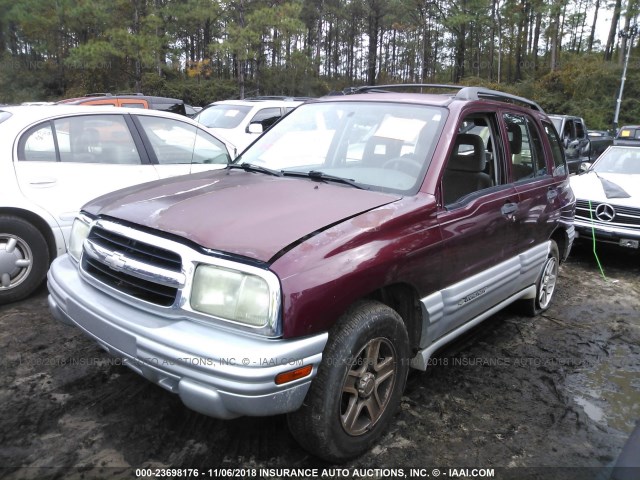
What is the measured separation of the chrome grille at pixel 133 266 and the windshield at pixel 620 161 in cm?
735

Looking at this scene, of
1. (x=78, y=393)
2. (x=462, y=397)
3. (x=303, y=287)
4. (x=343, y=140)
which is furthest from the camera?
(x=343, y=140)

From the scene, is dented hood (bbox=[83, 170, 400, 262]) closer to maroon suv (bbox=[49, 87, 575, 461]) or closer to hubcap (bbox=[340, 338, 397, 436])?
maroon suv (bbox=[49, 87, 575, 461])

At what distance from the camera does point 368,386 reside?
2590 millimetres

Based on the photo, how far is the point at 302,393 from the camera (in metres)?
2.25

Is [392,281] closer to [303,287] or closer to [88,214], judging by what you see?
[303,287]

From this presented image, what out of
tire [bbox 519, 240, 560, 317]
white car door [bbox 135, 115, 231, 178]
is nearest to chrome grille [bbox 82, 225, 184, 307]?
white car door [bbox 135, 115, 231, 178]

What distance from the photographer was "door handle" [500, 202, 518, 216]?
3.55 metres

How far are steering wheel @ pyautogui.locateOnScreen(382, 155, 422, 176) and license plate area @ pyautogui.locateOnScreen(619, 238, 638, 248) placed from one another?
14.6 feet

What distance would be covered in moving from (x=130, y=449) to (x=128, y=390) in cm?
58

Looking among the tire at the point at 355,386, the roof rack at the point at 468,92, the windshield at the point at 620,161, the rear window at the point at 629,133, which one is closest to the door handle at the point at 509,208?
the roof rack at the point at 468,92

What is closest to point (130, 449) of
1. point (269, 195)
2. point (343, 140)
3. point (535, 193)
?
point (269, 195)

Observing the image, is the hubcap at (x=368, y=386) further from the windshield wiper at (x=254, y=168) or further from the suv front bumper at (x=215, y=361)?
the windshield wiper at (x=254, y=168)

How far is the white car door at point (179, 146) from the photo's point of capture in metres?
5.20

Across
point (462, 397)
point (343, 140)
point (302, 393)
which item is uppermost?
point (343, 140)
